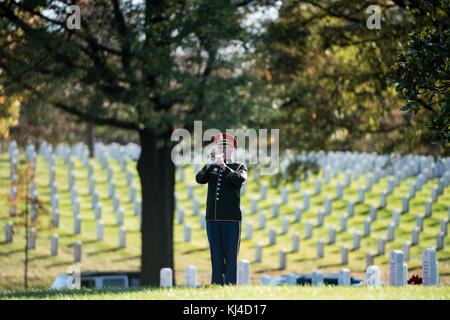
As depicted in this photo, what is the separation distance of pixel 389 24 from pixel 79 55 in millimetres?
5953

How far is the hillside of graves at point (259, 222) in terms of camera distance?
18.2 meters

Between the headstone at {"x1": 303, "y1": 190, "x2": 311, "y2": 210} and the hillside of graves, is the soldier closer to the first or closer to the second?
the hillside of graves

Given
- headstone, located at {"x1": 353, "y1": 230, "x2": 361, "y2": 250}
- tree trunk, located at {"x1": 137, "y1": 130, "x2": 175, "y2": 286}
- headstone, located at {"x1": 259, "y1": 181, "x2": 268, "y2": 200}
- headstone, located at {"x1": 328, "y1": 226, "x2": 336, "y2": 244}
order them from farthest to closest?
headstone, located at {"x1": 259, "y1": 181, "x2": 268, "y2": 200}
headstone, located at {"x1": 328, "y1": 226, "x2": 336, "y2": 244}
headstone, located at {"x1": 353, "y1": 230, "x2": 361, "y2": 250}
tree trunk, located at {"x1": 137, "y1": 130, "x2": 175, "y2": 286}

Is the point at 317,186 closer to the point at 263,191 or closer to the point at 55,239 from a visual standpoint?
the point at 263,191

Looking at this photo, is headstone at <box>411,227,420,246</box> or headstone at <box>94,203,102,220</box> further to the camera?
headstone at <box>94,203,102,220</box>

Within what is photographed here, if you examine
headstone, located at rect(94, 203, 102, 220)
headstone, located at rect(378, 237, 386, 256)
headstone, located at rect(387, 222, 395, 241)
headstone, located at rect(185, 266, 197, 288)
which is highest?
headstone, located at rect(94, 203, 102, 220)

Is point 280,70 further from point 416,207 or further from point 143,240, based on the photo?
point 416,207

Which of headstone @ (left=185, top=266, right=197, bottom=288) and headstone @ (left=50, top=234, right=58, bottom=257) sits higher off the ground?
headstone @ (left=185, top=266, right=197, bottom=288)

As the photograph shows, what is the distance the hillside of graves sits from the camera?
18.2 meters

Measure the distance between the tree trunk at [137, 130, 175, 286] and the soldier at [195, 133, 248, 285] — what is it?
6244 mm

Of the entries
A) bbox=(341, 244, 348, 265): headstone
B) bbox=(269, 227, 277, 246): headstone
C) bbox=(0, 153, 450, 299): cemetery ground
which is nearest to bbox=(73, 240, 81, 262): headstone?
bbox=(0, 153, 450, 299): cemetery ground

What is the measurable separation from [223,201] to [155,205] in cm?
659

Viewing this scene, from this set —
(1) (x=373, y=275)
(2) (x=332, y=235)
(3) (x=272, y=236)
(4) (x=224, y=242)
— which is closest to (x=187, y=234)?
(3) (x=272, y=236)

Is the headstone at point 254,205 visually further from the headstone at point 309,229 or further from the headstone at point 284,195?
the headstone at point 309,229
